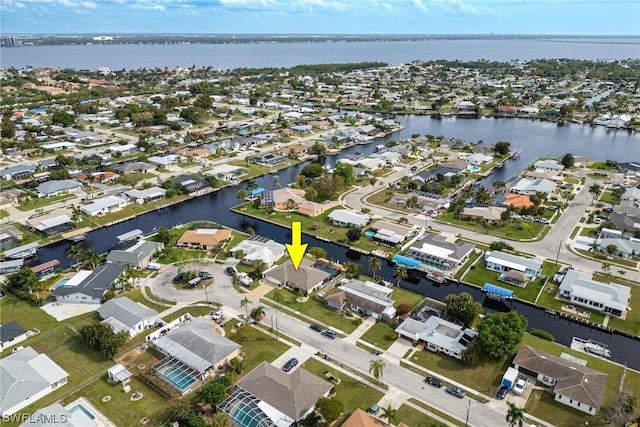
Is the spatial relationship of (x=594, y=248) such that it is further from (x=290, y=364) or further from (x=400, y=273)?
(x=290, y=364)

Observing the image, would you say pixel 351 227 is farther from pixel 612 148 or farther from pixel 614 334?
pixel 612 148

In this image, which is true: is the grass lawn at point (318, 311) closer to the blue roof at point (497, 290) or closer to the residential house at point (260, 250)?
the residential house at point (260, 250)

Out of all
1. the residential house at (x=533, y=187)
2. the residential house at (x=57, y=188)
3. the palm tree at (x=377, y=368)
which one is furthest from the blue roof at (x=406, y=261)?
the residential house at (x=57, y=188)

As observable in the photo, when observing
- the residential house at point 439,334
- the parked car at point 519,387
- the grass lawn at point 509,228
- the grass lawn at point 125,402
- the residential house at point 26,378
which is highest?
the grass lawn at point 509,228

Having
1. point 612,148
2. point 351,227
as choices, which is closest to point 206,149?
point 351,227

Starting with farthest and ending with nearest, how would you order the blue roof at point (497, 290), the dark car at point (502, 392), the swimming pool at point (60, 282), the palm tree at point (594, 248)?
the palm tree at point (594, 248), the blue roof at point (497, 290), the swimming pool at point (60, 282), the dark car at point (502, 392)

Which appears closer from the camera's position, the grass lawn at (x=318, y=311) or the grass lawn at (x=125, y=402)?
the grass lawn at (x=125, y=402)

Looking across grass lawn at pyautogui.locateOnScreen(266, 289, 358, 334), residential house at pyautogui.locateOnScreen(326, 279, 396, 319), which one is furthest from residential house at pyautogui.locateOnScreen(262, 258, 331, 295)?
residential house at pyautogui.locateOnScreen(326, 279, 396, 319)

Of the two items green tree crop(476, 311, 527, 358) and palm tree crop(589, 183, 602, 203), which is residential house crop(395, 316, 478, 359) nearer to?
green tree crop(476, 311, 527, 358)
